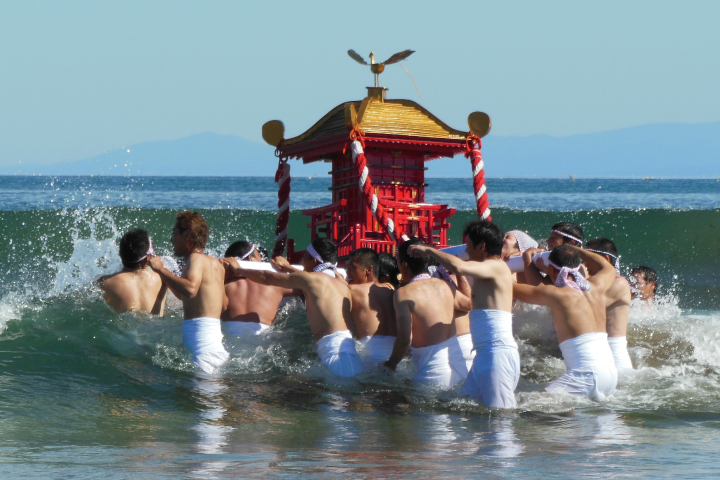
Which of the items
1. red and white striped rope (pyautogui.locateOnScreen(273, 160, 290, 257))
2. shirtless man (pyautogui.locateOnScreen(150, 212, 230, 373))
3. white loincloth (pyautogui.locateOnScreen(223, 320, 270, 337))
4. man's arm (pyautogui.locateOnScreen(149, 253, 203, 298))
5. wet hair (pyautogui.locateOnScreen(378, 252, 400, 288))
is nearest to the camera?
man's arm (pyautogui.locateOnScreen(149, 253, 203, 298))

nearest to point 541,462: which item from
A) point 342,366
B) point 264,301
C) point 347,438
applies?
point 347,438

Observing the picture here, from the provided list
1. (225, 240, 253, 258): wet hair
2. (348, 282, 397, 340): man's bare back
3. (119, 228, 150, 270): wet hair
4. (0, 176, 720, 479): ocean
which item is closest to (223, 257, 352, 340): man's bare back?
(348, 282, 397, 340): man's bare back

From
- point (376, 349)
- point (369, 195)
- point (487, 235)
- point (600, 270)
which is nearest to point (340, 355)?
point (376, 349)

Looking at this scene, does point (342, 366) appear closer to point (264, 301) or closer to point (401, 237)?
point (264, 301)

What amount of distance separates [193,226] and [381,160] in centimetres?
279

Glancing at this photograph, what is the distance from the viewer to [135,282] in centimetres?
790

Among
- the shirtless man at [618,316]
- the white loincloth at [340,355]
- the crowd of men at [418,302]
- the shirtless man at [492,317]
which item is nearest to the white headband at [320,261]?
the crowd of men at [418,302]

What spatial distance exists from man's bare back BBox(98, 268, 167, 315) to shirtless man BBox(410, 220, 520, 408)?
10.6 ft

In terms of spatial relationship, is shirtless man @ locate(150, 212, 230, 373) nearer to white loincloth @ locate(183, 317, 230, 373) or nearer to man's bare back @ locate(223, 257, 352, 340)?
white loincloth @ locate(183, 317, 230, 373)

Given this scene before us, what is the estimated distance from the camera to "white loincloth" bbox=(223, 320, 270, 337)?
7598 mm

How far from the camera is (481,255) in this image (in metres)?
6.12

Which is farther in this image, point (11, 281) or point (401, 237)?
point (11, 281)

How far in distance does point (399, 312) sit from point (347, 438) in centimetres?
129

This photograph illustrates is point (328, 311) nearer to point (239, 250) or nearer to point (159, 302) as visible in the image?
point (239, 250)
